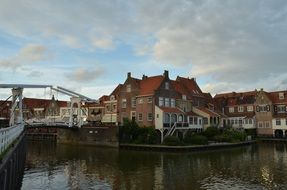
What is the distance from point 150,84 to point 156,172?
3378cm

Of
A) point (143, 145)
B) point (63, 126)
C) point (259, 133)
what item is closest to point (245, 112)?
point (259, 133)

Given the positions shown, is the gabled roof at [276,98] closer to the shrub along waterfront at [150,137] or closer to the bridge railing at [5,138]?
the shrub along waterfront at [150,137]

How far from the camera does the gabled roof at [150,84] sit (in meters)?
65.4

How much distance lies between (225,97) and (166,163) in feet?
208

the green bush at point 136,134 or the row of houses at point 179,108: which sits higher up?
the row of houses at point 179,108

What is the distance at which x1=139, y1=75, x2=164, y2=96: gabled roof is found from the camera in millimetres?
65375

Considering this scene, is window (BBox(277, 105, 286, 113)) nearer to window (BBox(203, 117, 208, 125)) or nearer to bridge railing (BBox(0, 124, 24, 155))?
window (BBox(203, 117, 208, 125))

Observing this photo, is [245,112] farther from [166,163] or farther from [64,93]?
[166,163]

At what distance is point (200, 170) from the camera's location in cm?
3644

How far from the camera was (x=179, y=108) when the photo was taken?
6950 cm

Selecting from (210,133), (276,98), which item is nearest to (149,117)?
(210,133)

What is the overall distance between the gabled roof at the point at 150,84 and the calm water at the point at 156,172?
743 inches

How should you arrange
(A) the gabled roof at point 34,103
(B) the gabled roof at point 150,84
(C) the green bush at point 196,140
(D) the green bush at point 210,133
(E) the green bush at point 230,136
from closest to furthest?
(C) the green bush at point 196,140 < (B) the gabled roof at point 150,84 < (E) the green bush at point 230,136 < (D) the green bush at point 210,133 < (A) the gabled roof at point 34,103

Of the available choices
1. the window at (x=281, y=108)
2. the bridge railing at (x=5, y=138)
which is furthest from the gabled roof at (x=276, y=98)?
the bridge railing at (x=5, y=138)
